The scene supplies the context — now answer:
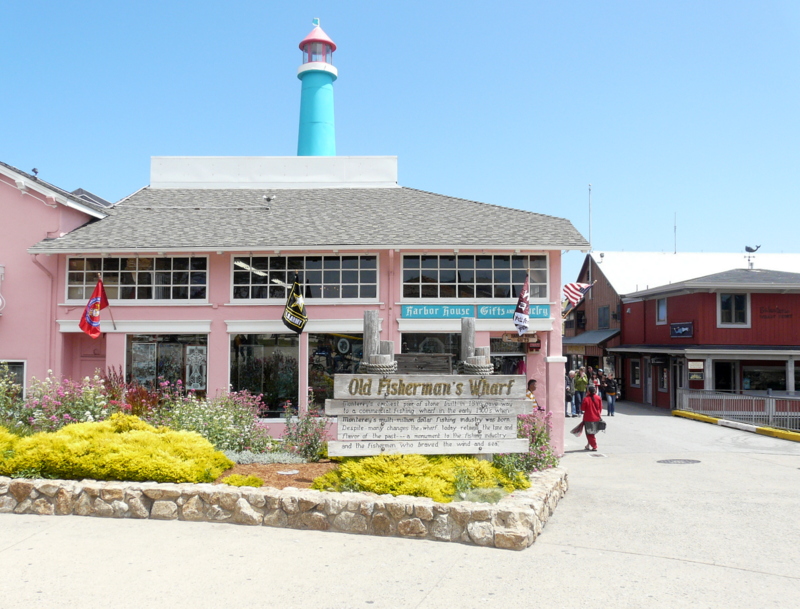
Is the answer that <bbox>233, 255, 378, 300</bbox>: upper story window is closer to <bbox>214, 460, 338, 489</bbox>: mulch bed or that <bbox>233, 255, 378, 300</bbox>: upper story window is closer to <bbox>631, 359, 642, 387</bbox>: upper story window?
<bbox>214, 460, 338, 489</bbox>: mulch bed

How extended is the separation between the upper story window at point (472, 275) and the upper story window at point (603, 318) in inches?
908

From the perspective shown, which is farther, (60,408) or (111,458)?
(60,408)

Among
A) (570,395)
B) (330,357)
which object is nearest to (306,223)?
(330,357)

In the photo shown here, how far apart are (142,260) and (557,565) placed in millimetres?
12820

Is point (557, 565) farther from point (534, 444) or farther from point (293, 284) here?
point (293, 284)

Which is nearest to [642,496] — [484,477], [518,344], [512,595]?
[484,477]

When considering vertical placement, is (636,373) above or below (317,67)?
below

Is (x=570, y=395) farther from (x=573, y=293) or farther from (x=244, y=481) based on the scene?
(x=244, y=481)

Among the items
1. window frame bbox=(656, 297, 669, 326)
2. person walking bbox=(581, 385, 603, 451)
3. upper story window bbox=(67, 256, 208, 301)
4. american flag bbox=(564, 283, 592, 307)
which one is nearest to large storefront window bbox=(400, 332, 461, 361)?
person walking bbox=(581, 385, 603, 451)

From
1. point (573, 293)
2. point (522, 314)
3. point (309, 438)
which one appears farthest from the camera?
point (573, 293)

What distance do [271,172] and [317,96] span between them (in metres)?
7.89

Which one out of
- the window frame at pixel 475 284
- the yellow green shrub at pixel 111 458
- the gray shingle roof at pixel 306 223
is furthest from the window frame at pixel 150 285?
the yellow green shrub at pixel 111 458

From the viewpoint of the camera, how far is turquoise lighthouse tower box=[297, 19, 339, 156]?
26.6 meters

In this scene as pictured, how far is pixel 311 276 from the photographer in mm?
16406
